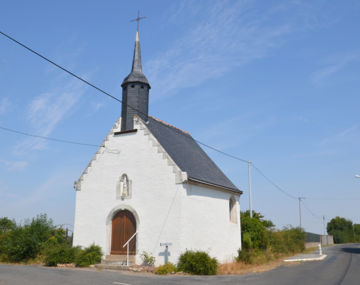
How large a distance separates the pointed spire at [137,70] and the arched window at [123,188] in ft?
18.4

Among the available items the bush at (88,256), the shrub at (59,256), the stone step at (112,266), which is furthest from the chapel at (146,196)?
the shrub at (59,256)

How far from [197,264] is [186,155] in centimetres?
671

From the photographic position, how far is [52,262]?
15672 mm

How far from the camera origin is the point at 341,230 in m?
85.5

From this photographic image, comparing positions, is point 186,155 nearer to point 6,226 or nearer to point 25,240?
point 25,240

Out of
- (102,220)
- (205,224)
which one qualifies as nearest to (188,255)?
(205,224)

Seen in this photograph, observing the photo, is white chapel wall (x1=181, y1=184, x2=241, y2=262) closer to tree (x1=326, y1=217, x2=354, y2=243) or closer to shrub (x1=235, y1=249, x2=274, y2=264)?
shrub (x1=235, y1=249, x2=274, y2=264)

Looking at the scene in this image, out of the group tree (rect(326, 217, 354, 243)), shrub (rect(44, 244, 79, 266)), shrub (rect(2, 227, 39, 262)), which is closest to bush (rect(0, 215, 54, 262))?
shrub (rect(2, 227, 39, 262))

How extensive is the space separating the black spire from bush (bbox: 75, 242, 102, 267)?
21.5 ft

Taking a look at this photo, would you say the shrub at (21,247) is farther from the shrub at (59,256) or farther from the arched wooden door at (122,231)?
the arched wooden door at (122,231)

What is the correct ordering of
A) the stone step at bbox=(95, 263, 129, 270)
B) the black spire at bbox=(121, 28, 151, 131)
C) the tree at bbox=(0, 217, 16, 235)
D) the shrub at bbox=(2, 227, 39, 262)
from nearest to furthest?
1. the stone step at bbox=(95, 263, 129, 270)
2. the shrub at bbox=(2, 227, 39, 262)
3. the black spire at bbox=(121, 28, 151, 131)
4. the tree at bbox=(0, 217, 16, 235)

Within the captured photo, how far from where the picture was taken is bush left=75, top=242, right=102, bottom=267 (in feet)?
51.3

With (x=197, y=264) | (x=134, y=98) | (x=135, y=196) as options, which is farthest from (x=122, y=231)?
(x=134, y=98)

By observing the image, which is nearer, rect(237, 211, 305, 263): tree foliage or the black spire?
the black spire
